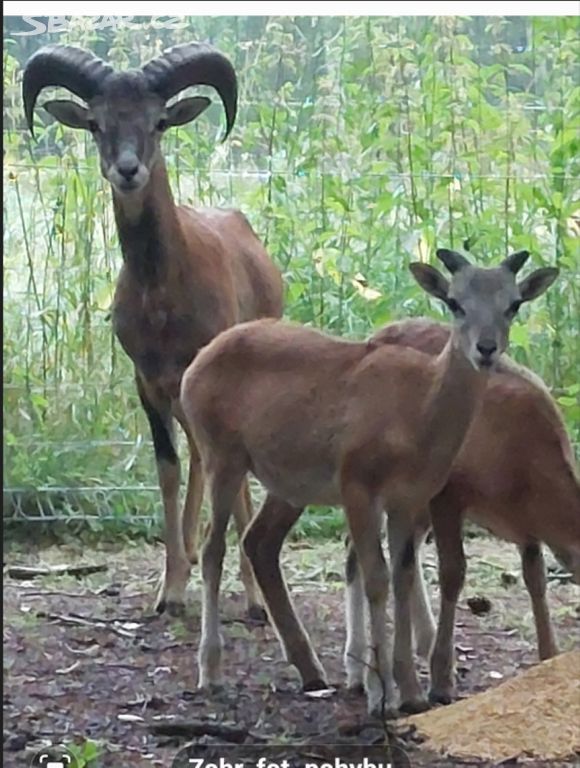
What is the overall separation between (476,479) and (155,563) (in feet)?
1.85

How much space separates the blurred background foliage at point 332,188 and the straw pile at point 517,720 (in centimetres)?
41

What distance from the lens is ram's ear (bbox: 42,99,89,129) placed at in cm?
262

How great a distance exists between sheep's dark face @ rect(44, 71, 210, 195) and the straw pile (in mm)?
976

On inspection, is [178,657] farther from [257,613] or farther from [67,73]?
[67,73]

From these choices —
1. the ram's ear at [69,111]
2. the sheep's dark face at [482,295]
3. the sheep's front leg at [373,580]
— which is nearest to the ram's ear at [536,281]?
the sheep's dark face at [482,295]

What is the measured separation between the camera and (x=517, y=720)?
2.43 m

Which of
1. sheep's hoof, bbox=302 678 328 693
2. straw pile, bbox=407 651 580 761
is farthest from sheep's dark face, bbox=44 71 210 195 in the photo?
straw pile, bbox=407 651 580 761

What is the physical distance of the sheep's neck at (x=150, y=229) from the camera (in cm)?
275

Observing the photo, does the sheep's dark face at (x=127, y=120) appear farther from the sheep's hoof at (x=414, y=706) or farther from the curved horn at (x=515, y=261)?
the sheep's hoof at (x=414, y=706)

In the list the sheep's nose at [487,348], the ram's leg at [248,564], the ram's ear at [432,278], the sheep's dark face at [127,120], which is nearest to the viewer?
the sheep's nose at [487,348]

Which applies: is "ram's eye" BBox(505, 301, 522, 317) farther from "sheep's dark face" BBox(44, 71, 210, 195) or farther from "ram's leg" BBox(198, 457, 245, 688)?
"sheep's dark face" BBox(44, 71, 210, 195)

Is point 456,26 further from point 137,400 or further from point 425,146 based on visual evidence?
point 137,400

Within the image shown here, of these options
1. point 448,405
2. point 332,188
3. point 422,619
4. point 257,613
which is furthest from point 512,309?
point 257,613

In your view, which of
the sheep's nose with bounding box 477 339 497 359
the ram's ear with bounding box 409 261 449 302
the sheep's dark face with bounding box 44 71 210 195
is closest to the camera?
the sheep's nose with bounding box 477 339 497 359
